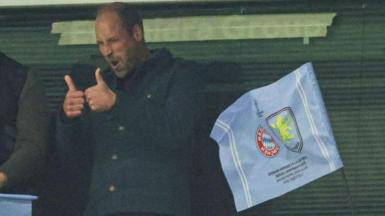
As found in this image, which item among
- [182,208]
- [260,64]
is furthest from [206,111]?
[182,208]

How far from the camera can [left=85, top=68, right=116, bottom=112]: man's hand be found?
6.61 metres

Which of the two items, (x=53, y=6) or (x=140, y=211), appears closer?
(x=140, y=211)

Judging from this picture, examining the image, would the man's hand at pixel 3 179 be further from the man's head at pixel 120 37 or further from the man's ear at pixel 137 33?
the man's ear at pixel 137 33

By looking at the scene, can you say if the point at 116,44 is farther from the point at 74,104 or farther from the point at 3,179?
the point at 3,179

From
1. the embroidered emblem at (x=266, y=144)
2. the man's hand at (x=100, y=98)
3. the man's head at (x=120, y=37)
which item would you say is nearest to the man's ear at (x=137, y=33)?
the man's head at (x=120, y=37)

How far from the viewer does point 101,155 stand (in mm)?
6914

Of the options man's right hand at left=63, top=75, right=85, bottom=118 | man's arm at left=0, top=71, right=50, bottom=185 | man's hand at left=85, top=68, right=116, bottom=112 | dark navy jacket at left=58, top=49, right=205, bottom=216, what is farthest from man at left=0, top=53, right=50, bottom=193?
man's hand at left=85, top=68, right=116, bottom=112

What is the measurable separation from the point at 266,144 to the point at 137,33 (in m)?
0.80

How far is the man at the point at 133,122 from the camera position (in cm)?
671

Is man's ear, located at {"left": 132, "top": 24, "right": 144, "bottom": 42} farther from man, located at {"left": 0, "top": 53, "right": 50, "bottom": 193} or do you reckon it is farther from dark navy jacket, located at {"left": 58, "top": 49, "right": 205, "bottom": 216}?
man, located at {"left": 0, "top": 53, "right": 50, "bottom": 193}

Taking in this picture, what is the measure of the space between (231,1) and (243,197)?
106 cm

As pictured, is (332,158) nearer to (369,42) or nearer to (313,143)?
(313,143)

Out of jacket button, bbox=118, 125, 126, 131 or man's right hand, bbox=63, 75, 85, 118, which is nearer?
man's right hand, bbox=63, 75, 85, 118

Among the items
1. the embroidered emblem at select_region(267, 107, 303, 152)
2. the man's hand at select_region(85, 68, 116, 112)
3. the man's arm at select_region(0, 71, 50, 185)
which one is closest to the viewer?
the man's hand at select_region(85, 68, 116, 112)
